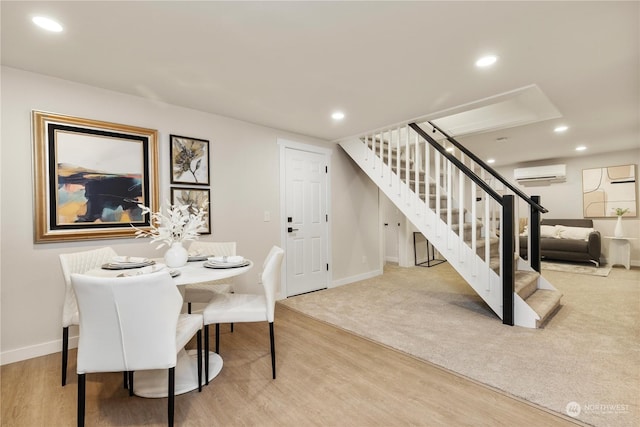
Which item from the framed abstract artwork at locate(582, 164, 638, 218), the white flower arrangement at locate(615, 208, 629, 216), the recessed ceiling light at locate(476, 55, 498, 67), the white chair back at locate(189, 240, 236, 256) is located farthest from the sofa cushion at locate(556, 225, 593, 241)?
the white chair back at locate(189, 240, 236, 256)

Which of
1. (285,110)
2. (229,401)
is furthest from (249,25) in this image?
(229,401)

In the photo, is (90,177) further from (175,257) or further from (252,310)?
(252,310)

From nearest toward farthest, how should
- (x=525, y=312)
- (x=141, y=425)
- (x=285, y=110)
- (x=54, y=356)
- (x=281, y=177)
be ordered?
(x=141, y=425), (x=54, y=356), (x=525, y=312), (x=285, y=110), (x=281, y=177)

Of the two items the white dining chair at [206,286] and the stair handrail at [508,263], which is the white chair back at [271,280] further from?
the stair handrail at [508,263]

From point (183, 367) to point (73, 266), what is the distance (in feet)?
3.59

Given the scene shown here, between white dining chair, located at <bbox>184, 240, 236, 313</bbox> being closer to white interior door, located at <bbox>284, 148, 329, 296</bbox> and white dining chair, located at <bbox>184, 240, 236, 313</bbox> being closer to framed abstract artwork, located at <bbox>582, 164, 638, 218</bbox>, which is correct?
white interior door, located at <bbox>284, 148, 329, 296</bbox>

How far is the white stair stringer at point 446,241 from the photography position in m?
2.88

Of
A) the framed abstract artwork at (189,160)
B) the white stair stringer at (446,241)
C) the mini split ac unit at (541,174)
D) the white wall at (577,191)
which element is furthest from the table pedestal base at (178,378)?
the white wall at (577,191)

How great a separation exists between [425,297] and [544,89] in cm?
261

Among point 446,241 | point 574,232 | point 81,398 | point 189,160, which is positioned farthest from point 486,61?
point 574,232

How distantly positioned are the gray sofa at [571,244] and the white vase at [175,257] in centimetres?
626

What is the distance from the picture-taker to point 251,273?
139 inches

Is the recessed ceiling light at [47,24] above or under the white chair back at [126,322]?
above

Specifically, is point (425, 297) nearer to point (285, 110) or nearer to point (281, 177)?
point (281, 177)
